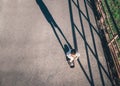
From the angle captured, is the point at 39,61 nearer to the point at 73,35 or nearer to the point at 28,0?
the point at 73,35

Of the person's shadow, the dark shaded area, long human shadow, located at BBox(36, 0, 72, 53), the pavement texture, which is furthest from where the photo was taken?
long human shadow, located at BBox(36, 0, 72, 53)

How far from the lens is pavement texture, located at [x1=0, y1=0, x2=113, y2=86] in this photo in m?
8.45

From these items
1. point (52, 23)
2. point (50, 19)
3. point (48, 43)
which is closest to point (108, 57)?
point (48, 43)

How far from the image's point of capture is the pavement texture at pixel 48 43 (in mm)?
8453

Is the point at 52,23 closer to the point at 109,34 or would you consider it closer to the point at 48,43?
the point at 48,43

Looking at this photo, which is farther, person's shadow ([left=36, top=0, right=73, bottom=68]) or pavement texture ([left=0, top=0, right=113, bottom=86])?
person's shadow ([left=36, top=0, right=73, bottom=68])

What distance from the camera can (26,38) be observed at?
384 inches

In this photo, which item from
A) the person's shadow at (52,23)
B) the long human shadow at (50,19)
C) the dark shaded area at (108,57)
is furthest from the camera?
the long human shadow at (50,19)

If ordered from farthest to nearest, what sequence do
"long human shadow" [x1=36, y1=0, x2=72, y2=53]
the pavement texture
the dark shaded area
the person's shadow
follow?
"long human shadow" [x1=36, y1=0, x2=72, y2=53]
the person's shadow
the pavement texture
the dark shaded area

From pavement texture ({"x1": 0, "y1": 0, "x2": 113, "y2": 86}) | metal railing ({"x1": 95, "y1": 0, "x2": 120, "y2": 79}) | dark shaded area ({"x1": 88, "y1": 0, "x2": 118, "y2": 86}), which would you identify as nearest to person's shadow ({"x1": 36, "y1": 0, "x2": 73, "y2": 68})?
pavement texture ({"x1": 0, "y1": 0, "x2": 113, "y2": 86})

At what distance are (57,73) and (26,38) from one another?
2313mm

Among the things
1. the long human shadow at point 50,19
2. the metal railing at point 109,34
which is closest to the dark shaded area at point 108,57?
the metal railing at point 109,34

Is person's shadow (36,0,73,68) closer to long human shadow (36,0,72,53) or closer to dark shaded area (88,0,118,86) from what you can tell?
long human shadow (36,0,72,53)

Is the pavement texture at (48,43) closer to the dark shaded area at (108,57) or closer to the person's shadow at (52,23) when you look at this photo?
the person's shadow at (52,23)
